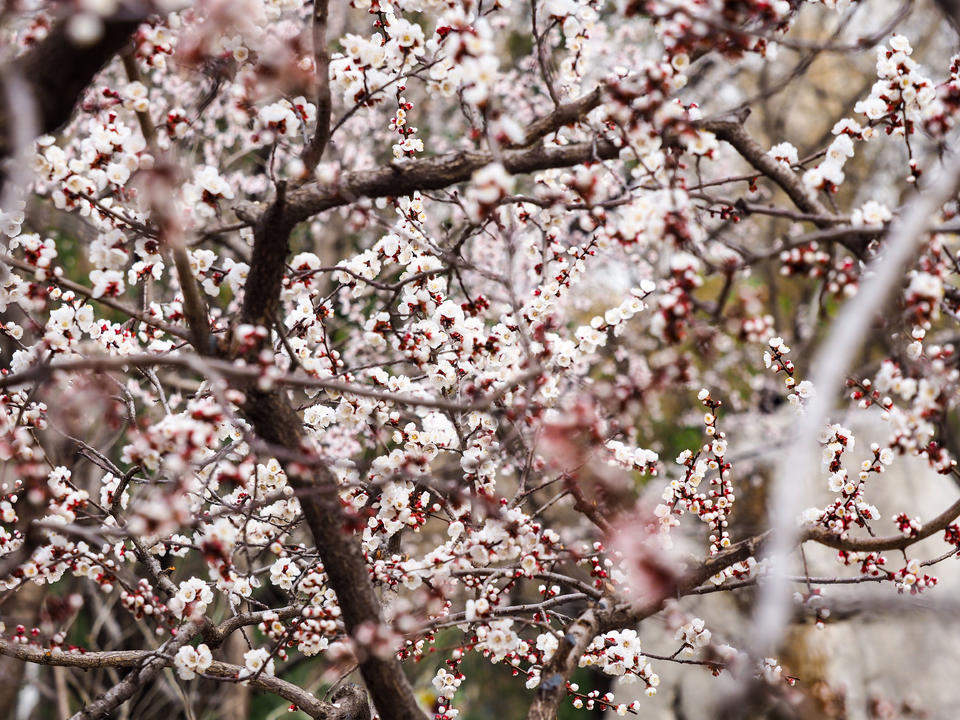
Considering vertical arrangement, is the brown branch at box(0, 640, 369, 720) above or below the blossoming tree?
below

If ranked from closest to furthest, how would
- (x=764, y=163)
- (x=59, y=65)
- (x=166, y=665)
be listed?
1. (x=59, y=65)
2. (x=764, y=163)
3. (x=166, y=665)

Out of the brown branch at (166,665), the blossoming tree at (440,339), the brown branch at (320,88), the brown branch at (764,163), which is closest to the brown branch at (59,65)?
the blossoming tree at (440,339)

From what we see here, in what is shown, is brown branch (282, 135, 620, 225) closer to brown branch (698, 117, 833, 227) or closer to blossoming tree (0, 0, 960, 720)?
blossoming tree (0, 0, 960, 720)

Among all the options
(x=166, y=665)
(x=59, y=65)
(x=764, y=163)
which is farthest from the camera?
(x=166, y=665)

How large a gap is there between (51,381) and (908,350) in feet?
8.64

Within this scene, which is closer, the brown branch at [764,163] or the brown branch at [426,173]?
the brown branch at [764,163]

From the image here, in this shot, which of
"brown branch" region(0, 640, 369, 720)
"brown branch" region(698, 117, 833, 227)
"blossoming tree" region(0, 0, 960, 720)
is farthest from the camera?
"brown branch" region(0, 640, 369, 720)

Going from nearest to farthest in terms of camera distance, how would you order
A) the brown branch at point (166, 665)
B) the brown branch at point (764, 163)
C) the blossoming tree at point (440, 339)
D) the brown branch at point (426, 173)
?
the blossoming tree at point (440, 339), the brown branch at point (764, 163), the brown branch at point (426, 173), the brown branch at point (166, 665)

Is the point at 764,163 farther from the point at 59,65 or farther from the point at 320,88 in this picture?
the point at 59,65

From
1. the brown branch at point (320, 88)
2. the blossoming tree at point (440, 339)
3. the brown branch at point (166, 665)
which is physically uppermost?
the brown branch at point (320, 88)

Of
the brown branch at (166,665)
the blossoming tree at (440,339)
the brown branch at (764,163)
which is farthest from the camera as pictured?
the brown branch at (166,665)

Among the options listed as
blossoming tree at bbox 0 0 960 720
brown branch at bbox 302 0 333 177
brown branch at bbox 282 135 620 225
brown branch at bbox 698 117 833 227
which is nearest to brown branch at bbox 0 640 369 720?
blossoming tree at bbox 0 0 960 720

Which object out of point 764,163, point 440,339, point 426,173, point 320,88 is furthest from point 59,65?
point 764,163

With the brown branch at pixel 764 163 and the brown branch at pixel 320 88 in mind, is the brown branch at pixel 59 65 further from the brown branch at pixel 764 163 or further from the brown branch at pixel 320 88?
the brown branch at pixel 764 163
